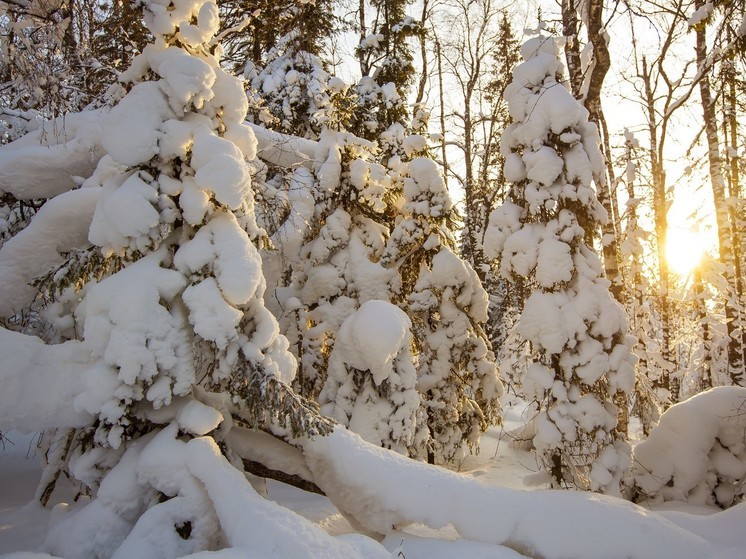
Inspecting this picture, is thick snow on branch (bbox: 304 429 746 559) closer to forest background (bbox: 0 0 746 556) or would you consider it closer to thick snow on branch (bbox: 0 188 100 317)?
forest background (bbox: 0 0 746 556)

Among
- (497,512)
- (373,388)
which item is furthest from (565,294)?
(497,512)

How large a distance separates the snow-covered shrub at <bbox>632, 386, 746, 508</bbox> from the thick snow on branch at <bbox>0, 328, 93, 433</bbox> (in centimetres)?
770

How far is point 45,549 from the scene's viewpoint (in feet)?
13.4

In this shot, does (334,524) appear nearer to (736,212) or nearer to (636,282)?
(636,282)

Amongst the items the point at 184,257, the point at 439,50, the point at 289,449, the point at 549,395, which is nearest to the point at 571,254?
the point at 549,395

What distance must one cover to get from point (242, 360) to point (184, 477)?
40.9 inches

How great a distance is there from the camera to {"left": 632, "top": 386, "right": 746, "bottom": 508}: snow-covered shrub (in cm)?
701

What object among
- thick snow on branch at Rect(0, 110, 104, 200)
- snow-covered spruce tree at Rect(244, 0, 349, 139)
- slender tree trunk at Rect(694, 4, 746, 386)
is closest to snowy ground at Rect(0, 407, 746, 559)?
thick snow on branch at Rect(0, 110, 104, 200)

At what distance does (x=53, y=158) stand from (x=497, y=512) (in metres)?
6.27

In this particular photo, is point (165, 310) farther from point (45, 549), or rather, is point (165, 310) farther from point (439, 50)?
point (439, 50)

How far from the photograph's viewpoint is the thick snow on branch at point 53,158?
5699 mm

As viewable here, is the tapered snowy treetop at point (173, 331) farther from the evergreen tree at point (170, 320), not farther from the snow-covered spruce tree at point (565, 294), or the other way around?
the snow-covered spruce tree at point (565, 294)

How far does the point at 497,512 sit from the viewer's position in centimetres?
429

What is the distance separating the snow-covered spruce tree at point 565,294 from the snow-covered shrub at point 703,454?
0.60 meters
